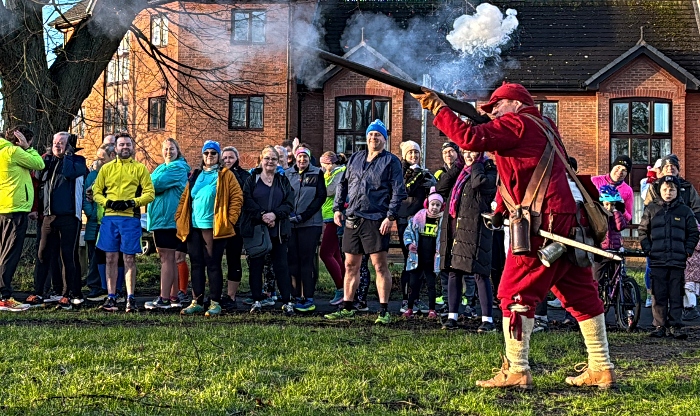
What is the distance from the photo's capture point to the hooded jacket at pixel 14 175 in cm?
1045

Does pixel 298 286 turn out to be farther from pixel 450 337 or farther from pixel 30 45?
pixel 30 45

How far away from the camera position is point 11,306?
10273 millimetres

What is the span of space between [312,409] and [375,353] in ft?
7.09

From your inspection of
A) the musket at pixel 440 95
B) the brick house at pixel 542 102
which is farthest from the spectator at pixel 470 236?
the brick house at pixel 542 102

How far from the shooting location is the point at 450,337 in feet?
26.9

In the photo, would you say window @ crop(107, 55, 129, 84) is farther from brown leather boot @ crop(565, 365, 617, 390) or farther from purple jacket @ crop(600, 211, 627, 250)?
brown leather boot @ crop(565, 365, 617, 390)

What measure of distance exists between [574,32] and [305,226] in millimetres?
22671

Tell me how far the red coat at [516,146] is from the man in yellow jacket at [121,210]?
544 cm

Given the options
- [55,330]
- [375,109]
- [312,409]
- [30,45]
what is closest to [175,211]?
[55,330]

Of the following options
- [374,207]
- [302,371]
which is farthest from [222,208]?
[302,371]

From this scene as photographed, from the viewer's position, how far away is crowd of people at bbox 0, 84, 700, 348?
9.54 meters

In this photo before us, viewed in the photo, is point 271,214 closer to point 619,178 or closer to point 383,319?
point 383,319

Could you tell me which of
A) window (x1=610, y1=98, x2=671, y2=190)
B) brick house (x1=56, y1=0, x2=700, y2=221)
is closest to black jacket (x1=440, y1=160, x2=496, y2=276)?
brick house (x1=56, y1=0, x2=700, y2=221)

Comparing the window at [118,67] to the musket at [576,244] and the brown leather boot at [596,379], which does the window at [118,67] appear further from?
the brown leather boot at [596,379]
